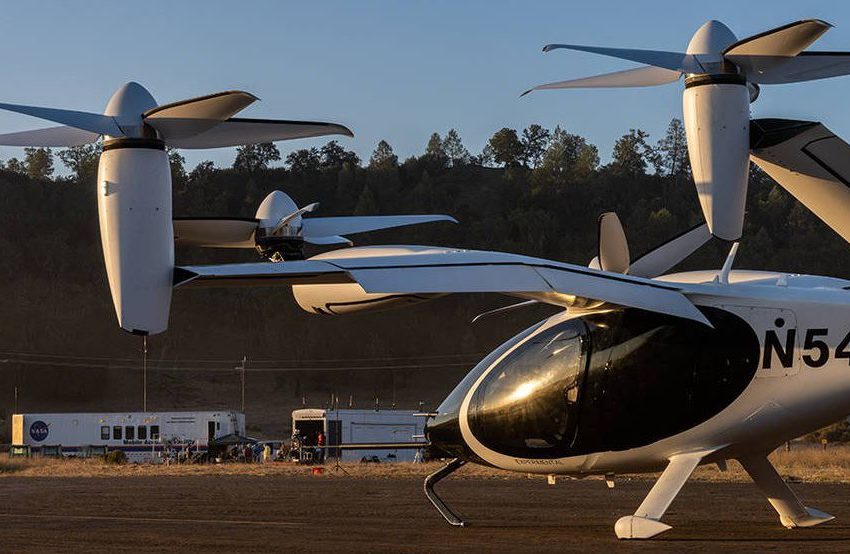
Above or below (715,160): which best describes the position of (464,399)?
below

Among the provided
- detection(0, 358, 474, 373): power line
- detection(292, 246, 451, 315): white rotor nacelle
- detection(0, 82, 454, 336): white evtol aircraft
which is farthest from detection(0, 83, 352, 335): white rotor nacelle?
detection(0, 358, 474, 373): power line

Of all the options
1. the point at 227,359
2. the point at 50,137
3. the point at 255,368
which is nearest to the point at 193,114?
the point at 50,137

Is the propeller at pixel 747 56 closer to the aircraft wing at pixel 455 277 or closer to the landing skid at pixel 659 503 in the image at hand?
the aircraft wing at pixel 455 277

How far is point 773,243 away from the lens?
11738 cm

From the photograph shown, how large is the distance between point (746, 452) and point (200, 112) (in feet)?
27.4

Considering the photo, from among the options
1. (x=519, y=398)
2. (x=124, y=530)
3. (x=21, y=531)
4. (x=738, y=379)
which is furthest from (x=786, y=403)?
(x=21, y=531)

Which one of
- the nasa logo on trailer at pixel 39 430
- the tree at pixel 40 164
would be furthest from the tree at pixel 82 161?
the nasa logo on trailer at pixel 39 430

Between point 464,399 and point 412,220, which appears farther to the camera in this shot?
point 412,220

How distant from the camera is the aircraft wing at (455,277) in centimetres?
1498

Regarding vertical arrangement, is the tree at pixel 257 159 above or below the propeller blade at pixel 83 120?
above

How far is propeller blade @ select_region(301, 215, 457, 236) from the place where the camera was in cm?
2114

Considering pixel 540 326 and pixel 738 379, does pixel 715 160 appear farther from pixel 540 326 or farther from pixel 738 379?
pixel 540 326

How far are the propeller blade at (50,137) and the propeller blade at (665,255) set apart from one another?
26.2 ft

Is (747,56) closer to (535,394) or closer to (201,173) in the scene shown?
(535,394)
